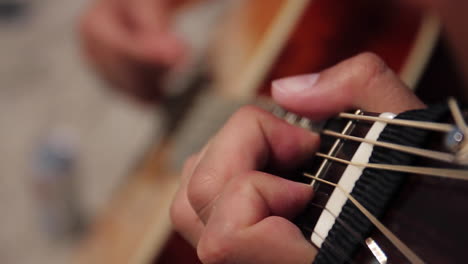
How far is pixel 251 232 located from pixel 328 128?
13 centimetres

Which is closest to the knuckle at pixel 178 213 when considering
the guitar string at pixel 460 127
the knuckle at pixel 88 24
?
the guitar string at pixel 460 127

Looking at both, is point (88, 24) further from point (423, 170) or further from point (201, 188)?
point (423, 170)

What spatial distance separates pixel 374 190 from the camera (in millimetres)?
319

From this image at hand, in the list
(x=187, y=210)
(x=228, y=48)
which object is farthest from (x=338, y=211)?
(x=228, y=48)

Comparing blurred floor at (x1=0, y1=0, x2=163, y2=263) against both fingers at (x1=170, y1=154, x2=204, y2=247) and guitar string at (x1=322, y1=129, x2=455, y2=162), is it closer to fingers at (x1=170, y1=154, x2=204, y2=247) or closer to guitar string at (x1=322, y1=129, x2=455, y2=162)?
fingers at (x1=170, y1=154, x2=204, y2=247)

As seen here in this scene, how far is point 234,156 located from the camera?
14.5 inches

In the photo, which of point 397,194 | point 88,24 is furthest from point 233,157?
point 88,24

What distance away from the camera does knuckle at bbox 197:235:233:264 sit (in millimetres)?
323

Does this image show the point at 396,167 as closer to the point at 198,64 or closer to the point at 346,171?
the point at 346,171

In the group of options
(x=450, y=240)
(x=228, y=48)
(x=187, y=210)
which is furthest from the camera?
(x=228, y=48)

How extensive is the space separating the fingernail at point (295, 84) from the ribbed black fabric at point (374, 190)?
100mm

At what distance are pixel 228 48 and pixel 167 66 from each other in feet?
0.44

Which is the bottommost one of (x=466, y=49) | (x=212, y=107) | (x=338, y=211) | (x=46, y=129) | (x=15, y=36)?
(x=46, y=129)

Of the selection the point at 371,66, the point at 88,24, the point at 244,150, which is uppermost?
the point at 371,66
